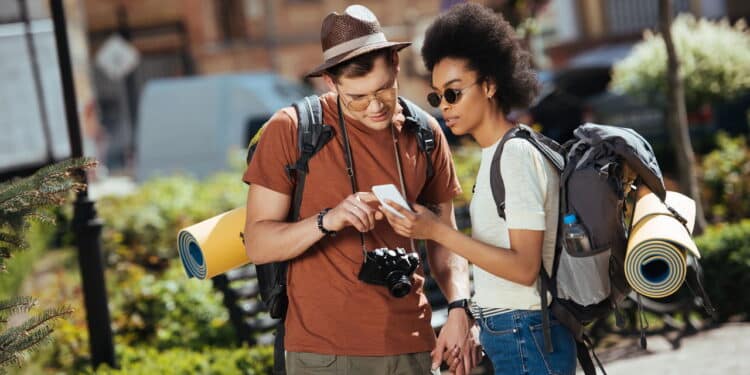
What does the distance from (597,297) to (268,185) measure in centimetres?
99

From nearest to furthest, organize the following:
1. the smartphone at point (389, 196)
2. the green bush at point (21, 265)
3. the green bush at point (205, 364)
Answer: the smartphone at point (389, 196), the green bush at point (205, 364), the green bush at point (21, 265)

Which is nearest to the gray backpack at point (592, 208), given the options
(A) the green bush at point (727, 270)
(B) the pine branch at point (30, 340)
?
(B) the pine branch at point (30, 340)

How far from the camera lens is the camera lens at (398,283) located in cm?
310

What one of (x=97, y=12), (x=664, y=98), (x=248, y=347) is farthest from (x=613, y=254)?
(x=97, y=12)

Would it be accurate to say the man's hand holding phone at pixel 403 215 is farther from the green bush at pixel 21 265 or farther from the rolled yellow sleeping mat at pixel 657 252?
the green bush at pixel 21 265

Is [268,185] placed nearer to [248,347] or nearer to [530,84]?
[530,84]

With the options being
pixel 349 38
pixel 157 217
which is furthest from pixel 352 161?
pixel 157 217

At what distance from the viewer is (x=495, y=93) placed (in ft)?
10.3

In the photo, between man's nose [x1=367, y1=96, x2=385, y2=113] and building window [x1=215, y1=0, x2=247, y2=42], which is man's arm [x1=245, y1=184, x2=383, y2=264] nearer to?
man's nose [x1=367, y1=96, x2=385, y2=113]

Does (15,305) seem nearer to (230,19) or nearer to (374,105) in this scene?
(374,105)

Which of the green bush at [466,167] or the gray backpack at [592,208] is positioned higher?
the gray backpack at [592,208]

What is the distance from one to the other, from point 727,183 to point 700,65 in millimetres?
1670

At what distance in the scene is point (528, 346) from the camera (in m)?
3.02

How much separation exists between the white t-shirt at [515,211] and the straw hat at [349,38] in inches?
17.9
